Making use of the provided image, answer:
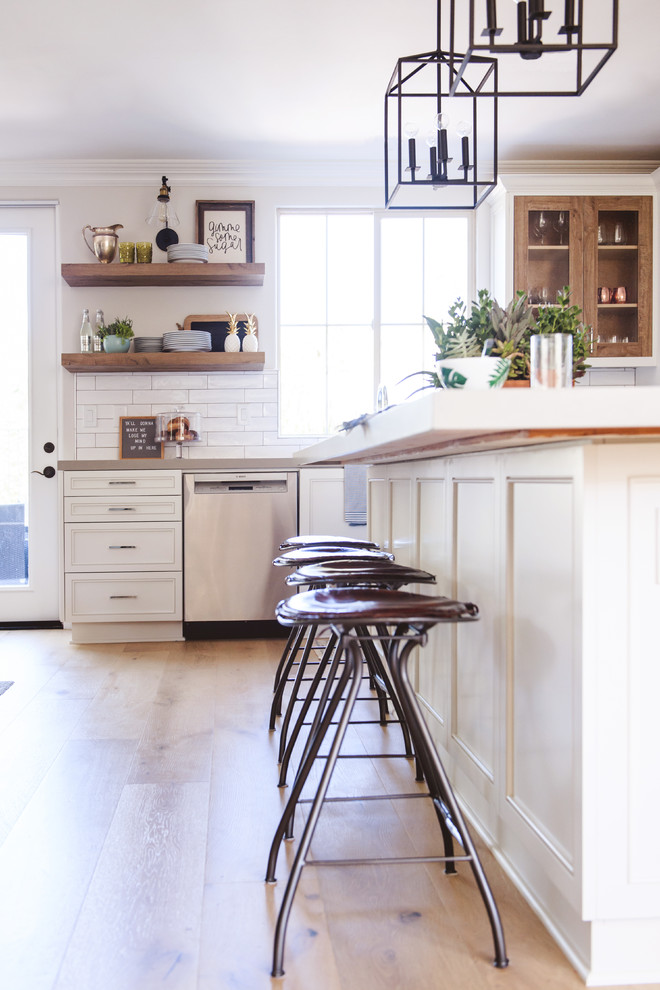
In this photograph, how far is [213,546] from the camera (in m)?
4.38

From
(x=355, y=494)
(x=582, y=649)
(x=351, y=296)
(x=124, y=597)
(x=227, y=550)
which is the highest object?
(x=351, y=296)

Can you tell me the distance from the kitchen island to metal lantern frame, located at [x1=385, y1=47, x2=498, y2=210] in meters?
1.11

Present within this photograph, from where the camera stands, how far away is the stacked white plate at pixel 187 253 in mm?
4652

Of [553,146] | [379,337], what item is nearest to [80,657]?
[379,337]

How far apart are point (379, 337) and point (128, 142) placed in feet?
5.78

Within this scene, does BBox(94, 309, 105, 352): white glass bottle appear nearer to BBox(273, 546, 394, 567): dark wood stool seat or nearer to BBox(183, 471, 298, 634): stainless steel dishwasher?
BBox(183, 471, 298, 634): stainless steel dishwasher

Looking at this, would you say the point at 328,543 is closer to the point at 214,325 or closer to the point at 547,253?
the point at 214,325

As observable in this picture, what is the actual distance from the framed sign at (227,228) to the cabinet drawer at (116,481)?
1.40 m

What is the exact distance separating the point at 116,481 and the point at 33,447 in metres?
0.87

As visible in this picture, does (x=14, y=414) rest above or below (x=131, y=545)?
above

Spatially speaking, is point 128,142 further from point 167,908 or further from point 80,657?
point 167,908

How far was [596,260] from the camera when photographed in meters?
4.70

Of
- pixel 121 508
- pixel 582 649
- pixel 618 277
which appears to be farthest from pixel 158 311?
pixel 582 649

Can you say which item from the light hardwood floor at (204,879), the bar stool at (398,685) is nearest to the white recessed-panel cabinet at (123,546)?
the light hardwood floor at (204,879)
